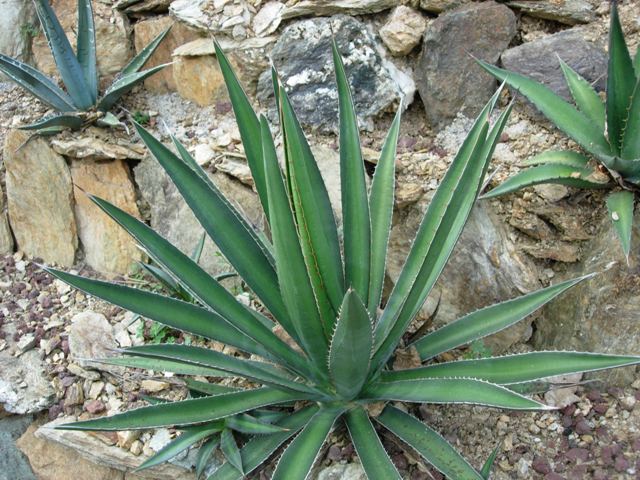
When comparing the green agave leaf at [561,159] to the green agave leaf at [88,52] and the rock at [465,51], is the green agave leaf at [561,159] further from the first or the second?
the green agave leaf at [88,52]

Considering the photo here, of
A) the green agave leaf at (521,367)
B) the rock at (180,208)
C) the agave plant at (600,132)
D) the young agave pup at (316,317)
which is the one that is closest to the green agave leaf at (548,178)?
the agave plant at (600,132)

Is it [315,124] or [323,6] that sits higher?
[323,6]

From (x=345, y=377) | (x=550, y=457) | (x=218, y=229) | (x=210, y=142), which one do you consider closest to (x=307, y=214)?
(x=218, y=229)

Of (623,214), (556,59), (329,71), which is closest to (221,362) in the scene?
(623,214)

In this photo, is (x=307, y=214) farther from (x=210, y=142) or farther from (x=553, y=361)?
(x=210, y=142)

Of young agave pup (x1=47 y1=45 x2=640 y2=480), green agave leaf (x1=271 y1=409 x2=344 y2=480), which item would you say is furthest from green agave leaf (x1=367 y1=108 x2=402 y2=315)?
green agave leaf (x1=271 y1=409 x2=344 y2=480)

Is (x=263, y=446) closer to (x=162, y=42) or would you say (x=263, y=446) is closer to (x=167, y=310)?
(x=167, y=310)
